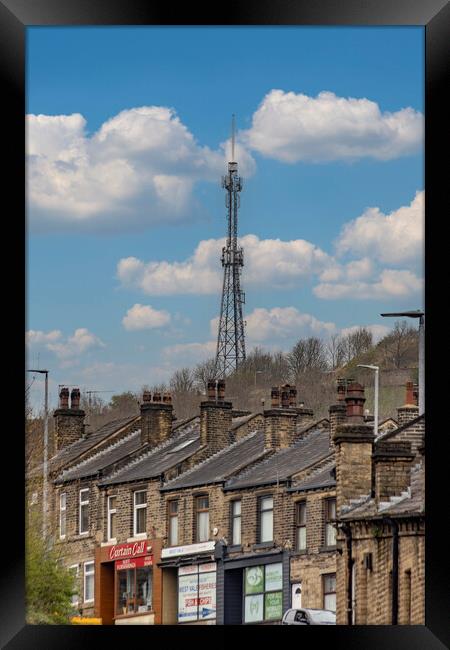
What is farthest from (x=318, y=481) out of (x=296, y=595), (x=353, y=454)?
(x=353, y=454)

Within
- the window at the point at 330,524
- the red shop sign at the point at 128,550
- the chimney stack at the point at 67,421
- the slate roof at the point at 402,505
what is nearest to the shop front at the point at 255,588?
the window at the point at 330,524

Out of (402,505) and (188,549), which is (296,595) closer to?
(188,549)

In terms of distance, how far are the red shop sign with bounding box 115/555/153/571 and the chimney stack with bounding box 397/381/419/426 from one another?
653 cm

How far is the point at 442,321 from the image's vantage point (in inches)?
128

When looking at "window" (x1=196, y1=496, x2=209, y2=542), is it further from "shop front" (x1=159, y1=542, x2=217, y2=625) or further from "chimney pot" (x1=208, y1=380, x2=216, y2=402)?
"chimney pot" (x1=208, y1=380, x2=216, y2=402)

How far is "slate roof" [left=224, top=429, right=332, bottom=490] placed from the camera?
21.2 meters

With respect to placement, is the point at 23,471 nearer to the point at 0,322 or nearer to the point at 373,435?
the point at 0,322

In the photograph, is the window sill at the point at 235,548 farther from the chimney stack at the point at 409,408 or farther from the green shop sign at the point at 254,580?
the chimney stack at the point at 409,408

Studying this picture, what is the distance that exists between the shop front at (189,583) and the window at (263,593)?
752 millimetres

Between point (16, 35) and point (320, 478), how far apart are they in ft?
57.2

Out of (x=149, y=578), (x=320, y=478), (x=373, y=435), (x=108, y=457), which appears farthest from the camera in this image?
(x=108, y=457)

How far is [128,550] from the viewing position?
24.7 metres

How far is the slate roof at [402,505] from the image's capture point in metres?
14.4

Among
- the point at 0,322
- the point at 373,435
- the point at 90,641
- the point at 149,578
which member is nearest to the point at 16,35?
the point at 0,322
